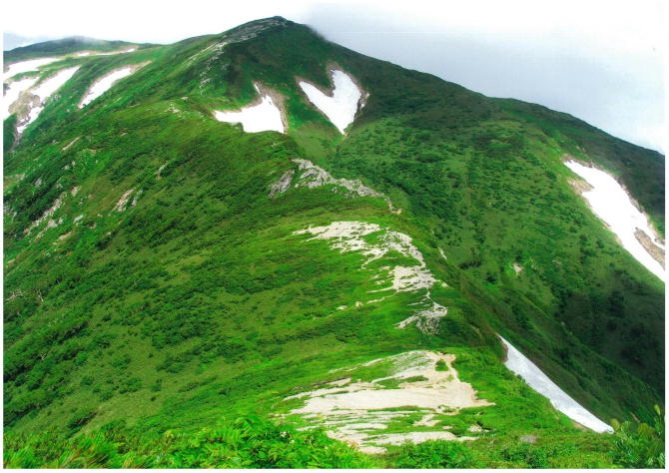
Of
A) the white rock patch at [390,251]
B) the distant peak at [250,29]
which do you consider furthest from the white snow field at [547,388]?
the distant peak at [250,29]

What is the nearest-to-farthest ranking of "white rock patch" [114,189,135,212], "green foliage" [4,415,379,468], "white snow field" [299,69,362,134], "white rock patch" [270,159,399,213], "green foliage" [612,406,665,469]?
1. "green foliage" [4,415,379,468]
2. "green foliage" [612,406,665,469]
3. "white rock patch" [270,159,399,213]
4. "white rock patch" [114,189,135,212]
5. "white snow field" [299,69,362,134]

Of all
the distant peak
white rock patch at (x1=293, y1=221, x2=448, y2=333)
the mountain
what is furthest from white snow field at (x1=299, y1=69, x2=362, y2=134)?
white rock patch at (x1=293, y1=221, x2=448, y2=333)

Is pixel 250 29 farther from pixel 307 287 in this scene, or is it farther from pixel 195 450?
pixel 195 450

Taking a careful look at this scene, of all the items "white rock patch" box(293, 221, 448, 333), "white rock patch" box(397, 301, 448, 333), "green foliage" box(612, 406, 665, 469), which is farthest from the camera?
"white rock patch" box(293, 221, 448, 333)

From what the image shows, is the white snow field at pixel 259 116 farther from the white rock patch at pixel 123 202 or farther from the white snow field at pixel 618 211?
the white snow field at pixel 618 211

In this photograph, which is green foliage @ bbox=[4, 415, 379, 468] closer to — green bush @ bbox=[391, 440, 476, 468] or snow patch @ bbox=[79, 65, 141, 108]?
green bush @ bbox=[391, 440, 476, 468]

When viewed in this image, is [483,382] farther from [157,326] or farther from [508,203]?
[508,203]

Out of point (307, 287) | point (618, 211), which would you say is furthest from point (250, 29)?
point (307, 287)
